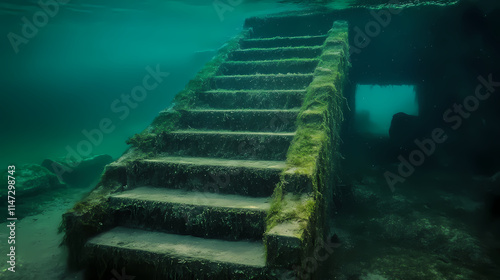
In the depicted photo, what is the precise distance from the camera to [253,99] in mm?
5090

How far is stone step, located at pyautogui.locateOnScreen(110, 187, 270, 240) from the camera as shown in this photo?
2826 mm

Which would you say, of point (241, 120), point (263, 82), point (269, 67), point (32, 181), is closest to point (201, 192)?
point (241, 120)

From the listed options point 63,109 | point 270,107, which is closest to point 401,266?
point 270,107

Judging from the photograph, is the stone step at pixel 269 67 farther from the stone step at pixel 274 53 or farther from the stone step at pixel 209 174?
the stone step at pixel 209 174

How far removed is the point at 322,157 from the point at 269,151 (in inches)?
32.8

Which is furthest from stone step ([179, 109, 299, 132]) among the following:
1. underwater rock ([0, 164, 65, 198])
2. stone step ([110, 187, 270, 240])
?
underwater rock ([0, 164, 65, 198])

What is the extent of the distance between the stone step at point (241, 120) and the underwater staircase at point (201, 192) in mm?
Answer: 17

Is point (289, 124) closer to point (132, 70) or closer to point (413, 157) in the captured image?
point (413, 157)

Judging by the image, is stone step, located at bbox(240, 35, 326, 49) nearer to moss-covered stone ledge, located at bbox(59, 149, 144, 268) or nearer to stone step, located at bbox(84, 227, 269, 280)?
moss-covered stone ledge, located at bbox(59, 149, 144, 268)

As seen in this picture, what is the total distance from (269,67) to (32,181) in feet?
31.8

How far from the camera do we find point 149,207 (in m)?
3.10

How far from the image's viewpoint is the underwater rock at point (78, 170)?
40.4 feet

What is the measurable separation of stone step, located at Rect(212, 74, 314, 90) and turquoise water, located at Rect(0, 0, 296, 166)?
10683 mm
